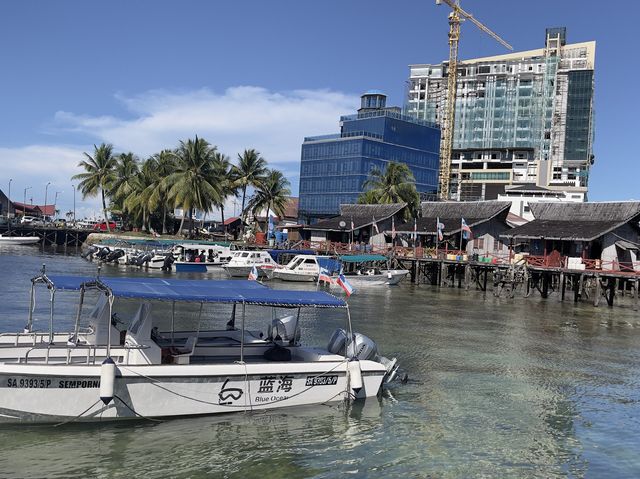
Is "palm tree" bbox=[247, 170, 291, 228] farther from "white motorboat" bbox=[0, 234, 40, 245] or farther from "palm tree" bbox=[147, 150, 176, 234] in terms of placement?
"white motorboat" bbox=[0, 234, 40, 245]

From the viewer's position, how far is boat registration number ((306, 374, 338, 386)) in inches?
632

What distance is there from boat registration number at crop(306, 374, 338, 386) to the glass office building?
104061 millimetres

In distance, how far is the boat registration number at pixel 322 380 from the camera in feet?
52.6

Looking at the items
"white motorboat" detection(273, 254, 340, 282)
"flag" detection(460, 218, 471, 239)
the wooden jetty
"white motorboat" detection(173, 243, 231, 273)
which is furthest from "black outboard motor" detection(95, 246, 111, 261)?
the wooden jetty

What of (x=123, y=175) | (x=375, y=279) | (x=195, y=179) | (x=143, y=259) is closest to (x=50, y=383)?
(x=375, y=279)

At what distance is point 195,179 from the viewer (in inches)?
3140

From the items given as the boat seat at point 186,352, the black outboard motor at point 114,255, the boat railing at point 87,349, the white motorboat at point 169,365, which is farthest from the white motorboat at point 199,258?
the boat railing at point 87,349

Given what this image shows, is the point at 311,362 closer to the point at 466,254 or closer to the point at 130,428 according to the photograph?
the point at 130,428

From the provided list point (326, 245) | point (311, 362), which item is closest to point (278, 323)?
point (311, 362)

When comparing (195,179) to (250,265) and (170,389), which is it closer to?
(250,265)

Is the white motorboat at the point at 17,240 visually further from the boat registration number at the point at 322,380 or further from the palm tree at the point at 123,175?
the boat registration number at the point at 322,380

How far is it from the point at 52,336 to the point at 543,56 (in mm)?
161336

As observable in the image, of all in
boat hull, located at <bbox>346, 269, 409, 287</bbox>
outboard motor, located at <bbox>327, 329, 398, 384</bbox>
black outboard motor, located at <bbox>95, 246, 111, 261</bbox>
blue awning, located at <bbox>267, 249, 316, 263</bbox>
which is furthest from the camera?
black outboard motor, located at <bbox>95, 246, 111, 261</bbox>

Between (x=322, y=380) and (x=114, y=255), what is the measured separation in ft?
175
